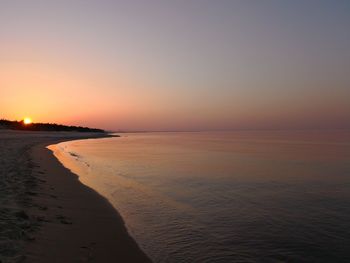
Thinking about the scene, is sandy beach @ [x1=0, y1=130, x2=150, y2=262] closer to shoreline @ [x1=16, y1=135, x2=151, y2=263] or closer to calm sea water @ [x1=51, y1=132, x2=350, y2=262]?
shoreline @ [x1=16, y1=135, x2=151, y2=263]

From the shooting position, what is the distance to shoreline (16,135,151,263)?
794 cm

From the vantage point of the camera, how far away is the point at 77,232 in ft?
32.0

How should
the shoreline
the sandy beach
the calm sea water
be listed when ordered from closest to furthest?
the sandy beach → the shoreline → the calm sea water

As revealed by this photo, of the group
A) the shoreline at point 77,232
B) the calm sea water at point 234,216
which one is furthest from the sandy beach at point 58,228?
the calm sea water at point 234,216

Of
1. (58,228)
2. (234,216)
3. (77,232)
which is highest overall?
(58,228)

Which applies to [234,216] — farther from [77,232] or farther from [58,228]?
[58,228]

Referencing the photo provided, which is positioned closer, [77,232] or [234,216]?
[77,232]

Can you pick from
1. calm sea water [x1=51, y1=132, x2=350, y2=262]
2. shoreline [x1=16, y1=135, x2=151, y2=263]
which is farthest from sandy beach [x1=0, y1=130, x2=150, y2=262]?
calm sea water [x1=51, y1=132, x2=350, y2=262]

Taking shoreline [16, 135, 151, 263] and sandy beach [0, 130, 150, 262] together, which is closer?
sandy beach [0, 130, 150, 262]

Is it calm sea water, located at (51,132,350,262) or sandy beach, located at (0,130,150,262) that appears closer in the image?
sandy beach, located at (0,130,150,262)

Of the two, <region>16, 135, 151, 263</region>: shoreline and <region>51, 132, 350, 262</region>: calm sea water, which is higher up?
<region>16, 135, 151, 263</region>: shoreline

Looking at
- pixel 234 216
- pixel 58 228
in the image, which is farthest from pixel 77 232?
pixel 234 216

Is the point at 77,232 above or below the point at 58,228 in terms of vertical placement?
below

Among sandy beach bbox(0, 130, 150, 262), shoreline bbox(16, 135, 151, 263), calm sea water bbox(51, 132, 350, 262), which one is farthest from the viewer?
calm sea water bbox(51, 132, 350, 262)
